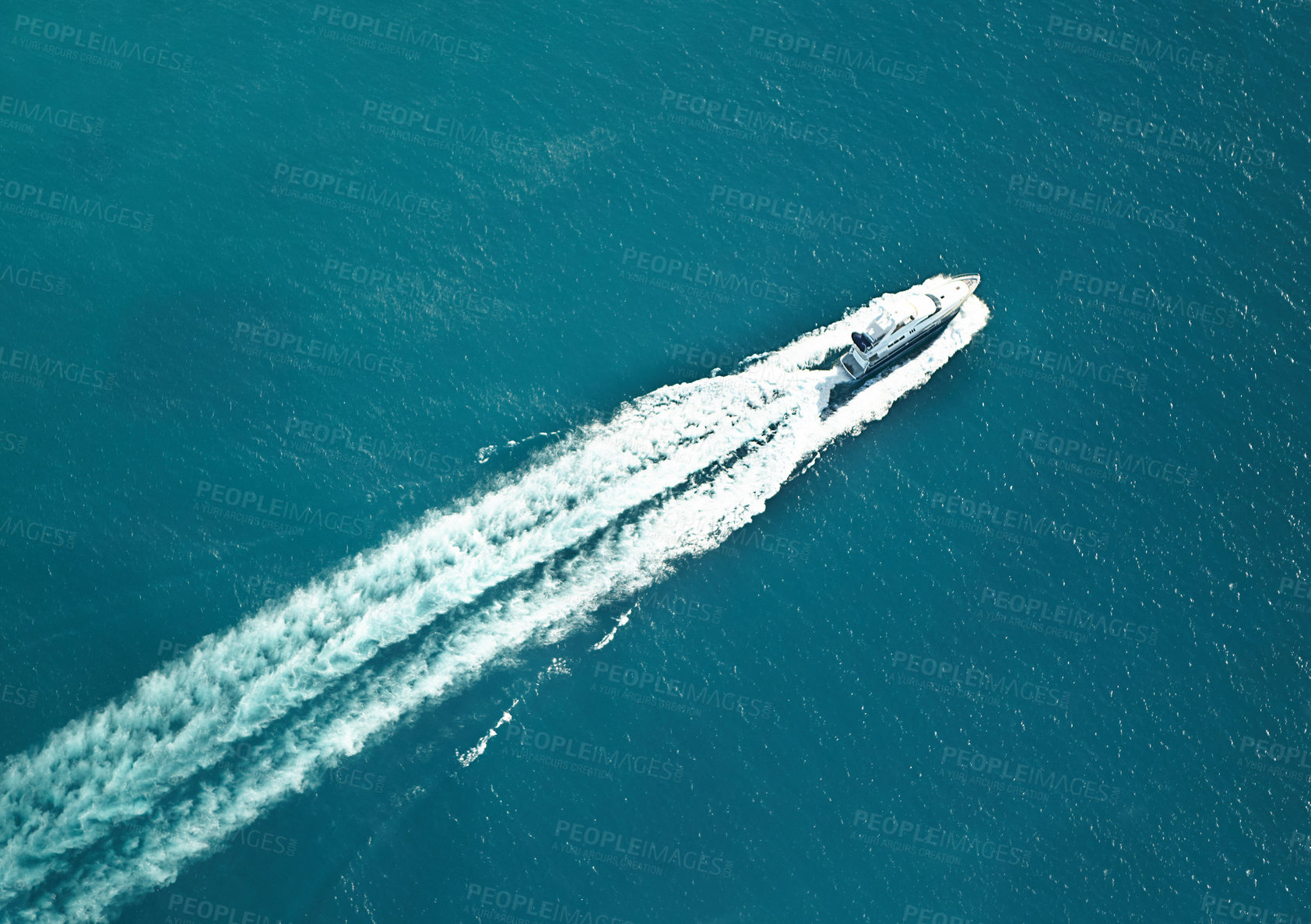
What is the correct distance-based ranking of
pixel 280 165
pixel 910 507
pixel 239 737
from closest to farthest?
pixel 239 737
pixel 910 507
pixel 280 165

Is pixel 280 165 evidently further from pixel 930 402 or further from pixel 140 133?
pixel 930 402

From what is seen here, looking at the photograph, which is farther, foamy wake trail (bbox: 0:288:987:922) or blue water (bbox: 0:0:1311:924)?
blue water (bbox: 0:0:1311:924)

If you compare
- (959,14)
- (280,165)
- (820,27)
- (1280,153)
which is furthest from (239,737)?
(1280,153)

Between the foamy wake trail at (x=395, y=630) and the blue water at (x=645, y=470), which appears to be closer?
the foamy wake trail at (x=395, y=630)
